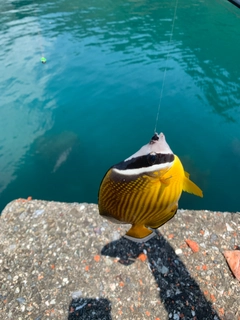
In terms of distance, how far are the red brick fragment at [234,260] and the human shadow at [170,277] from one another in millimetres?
469

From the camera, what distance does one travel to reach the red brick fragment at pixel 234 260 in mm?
3040

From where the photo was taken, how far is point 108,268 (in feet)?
10.2

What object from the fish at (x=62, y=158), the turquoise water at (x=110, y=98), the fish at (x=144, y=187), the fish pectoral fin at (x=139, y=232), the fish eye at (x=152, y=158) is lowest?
the fish at (x=62, y=158)

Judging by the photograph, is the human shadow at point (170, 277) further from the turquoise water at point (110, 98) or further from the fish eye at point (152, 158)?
the turquoise water at point (110, 98)

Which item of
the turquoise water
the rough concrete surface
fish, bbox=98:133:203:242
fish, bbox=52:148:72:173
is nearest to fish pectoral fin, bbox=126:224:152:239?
fish, bbox=98:133:203:242

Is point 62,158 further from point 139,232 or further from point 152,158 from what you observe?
point 152,158

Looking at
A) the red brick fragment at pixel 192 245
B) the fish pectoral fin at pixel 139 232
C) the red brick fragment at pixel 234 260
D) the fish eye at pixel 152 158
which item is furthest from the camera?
the red brick fragment at pixel 192 245

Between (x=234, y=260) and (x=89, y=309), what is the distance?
172cm

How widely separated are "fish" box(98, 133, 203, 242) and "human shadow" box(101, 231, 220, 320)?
1.60m

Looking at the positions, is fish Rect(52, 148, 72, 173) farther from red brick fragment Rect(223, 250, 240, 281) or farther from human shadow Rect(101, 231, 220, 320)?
red brick fragment Rect(223, 250, 240, 281)

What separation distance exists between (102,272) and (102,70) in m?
8.64

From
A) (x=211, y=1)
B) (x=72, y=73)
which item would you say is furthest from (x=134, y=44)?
(x=211, y=1)

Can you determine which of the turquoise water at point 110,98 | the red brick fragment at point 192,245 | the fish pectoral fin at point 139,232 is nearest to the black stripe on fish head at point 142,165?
the fish pectoral fin at point 139,232

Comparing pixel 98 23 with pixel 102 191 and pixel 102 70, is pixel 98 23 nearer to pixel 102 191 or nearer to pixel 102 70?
pixel 102 70
